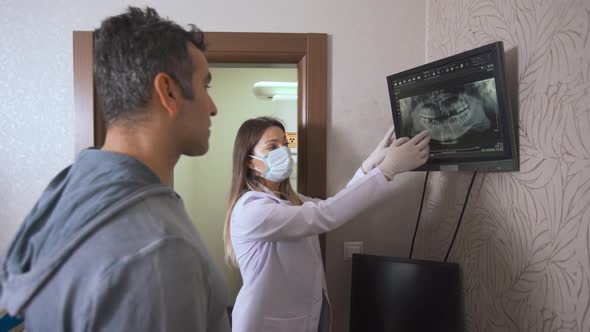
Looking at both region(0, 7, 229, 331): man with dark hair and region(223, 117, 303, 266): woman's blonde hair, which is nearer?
region(0, 7, 229, 331): man with dark hair

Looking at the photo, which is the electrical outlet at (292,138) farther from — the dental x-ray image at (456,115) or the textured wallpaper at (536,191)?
the textured wallpaper at (536,191)

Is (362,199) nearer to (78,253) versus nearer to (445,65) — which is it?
(445,65)

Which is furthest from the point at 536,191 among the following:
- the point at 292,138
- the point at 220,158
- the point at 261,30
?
the point at 220,158

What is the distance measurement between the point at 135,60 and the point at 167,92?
0.07 m

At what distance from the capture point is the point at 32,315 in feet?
1.60

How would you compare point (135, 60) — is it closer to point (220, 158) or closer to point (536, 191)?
point (536, 191)

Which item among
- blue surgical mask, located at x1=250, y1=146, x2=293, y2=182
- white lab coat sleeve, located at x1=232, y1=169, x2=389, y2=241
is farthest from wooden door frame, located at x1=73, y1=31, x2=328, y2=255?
white lab coat sleeve, located at x1=232, y1=169, x2=389, y2=241

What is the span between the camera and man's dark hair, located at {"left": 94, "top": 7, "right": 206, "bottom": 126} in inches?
22.9

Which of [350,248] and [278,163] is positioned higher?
[278,163]

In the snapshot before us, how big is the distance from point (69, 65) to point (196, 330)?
4.73ft

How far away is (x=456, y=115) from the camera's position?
3.68ft

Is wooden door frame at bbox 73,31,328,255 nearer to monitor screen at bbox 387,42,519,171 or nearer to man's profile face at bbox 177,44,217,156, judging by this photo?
monitor screen at bbox 387,42,519,171

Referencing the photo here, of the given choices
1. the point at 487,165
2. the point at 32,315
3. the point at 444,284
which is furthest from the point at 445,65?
→ the point at 32,315

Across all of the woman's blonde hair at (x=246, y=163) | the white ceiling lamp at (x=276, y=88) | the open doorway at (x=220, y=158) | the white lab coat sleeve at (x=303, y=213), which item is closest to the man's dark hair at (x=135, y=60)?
the white lab coat sleeve at (x=303, y=213)
